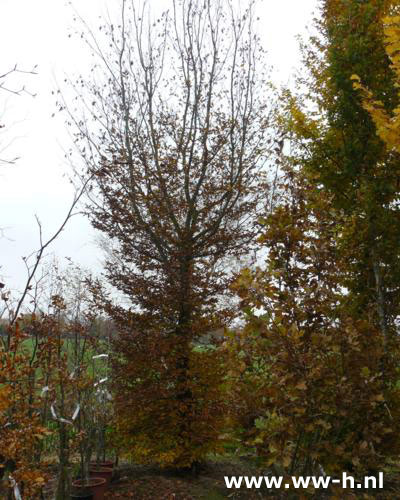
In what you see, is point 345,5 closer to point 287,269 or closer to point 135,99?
point 135,99

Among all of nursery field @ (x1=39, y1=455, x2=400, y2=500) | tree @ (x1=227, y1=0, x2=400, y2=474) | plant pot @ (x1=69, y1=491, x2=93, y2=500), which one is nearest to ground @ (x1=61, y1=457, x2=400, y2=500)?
nursery field @ (x1=39, y1=455, x2=400, y2=500)

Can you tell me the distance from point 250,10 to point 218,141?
234 cm

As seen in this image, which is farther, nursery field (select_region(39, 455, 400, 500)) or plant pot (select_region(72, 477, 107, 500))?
nursery field (select_region(39, 455, 400, 500))

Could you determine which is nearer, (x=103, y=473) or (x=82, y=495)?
(x=82, y=495)

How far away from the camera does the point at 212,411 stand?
6438mm

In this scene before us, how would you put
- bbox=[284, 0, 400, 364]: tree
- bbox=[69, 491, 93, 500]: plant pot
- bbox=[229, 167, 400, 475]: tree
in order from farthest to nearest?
bbox=[284, 0, 400, 364]: tree
bbox=[69, 491, 93, 500]: plant pot
bbox=[229, 167, 400, 475]: tree

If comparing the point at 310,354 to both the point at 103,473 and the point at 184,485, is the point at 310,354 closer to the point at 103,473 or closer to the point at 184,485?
the point at 184,485

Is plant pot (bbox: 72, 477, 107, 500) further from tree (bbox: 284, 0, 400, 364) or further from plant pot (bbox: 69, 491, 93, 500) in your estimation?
tree (bbox: 284, 0, 400, 364)

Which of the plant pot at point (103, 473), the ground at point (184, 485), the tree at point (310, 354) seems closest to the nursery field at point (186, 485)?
the ground at point (184, 485)

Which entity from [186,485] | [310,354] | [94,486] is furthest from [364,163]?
[94,486]

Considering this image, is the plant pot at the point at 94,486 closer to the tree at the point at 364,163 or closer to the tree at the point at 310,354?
the tree at the point at 310,354

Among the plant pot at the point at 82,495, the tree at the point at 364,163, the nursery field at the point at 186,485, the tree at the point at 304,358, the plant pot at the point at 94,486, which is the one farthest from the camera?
the tree at the point at 364,163

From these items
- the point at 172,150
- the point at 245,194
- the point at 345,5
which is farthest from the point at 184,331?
the point at 345,5

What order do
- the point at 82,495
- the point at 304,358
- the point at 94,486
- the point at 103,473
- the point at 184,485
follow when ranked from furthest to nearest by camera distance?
the point at 103,473 < the point at 184,485 < the point at 94,486 < the point at 82,495 < the point at 304,358
